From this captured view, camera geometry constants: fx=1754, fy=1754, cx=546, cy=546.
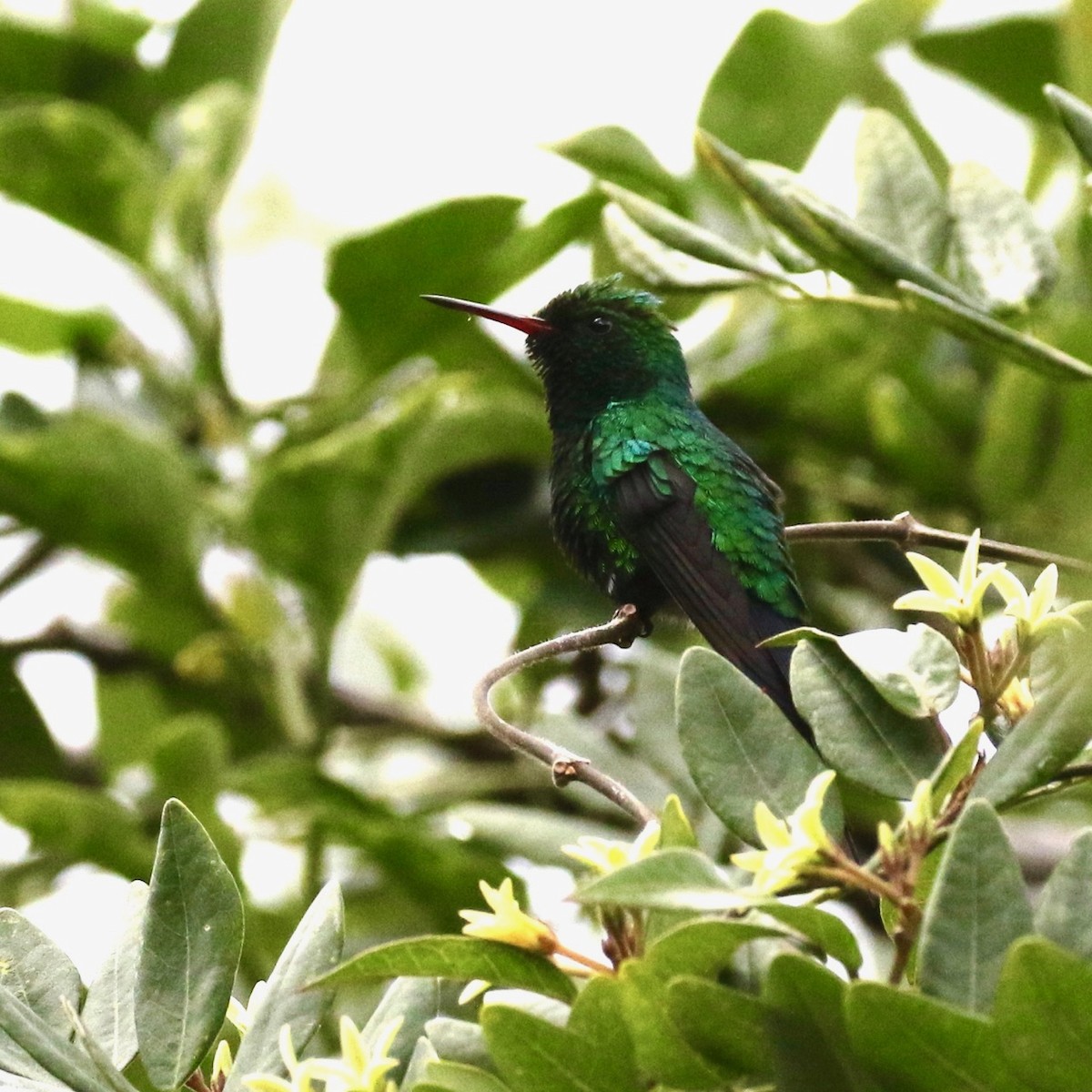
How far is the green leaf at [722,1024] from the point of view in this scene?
1.16 metres

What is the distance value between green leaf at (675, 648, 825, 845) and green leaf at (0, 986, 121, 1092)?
51cm

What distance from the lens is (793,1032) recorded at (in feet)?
3.71

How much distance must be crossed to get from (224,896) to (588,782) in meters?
0.33

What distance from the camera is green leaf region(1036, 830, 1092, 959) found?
115 centimetres

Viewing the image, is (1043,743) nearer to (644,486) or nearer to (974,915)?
(974,915)

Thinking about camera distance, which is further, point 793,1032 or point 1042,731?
point 1042,731

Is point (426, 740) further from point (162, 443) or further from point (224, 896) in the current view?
point (224, 896)

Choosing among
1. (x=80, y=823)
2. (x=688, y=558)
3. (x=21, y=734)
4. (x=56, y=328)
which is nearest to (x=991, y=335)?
(x=688, y=558)

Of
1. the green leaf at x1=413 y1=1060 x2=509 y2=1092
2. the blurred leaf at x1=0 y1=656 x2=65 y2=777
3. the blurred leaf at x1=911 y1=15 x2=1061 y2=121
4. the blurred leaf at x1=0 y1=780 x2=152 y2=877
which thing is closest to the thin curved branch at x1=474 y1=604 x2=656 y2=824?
the green leaf at x1=413 y1=1060 x2=509 y2=1092

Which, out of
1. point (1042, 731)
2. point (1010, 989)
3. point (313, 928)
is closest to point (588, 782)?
point (313, 928)


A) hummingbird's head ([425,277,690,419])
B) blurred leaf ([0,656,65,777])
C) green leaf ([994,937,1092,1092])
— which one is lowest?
blurred leaf ([0,656,65,777])

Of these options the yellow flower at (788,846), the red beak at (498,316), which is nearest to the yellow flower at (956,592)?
the yellow flower at (788,846)

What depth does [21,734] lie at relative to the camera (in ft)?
11.9

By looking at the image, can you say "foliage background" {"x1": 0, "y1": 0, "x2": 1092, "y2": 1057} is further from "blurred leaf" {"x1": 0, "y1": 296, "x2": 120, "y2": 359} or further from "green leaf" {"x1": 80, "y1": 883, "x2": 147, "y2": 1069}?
"green leaf" {"x1": 80, "y1": 883, "x2": 147, "y2": 1069}
